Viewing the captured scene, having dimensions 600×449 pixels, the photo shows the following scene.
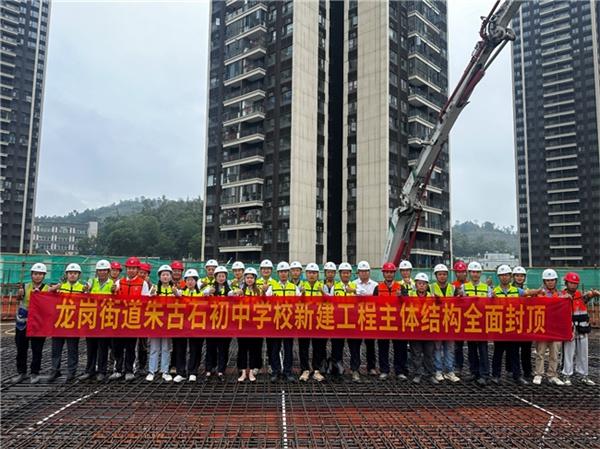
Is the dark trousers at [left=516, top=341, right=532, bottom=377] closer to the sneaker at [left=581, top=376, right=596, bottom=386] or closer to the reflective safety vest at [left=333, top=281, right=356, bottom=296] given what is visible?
the sneaker at [left=581, top=376, right=596, bottom=386]

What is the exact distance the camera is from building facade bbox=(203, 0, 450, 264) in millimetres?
34719

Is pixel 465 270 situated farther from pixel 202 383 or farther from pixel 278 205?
pixel 278 205

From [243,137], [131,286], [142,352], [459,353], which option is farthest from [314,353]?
[243,137]

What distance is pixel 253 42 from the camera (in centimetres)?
3900

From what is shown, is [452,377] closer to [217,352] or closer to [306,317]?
[306,317]

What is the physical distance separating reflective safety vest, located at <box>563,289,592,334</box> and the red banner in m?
0.27

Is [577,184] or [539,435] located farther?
[577,184]

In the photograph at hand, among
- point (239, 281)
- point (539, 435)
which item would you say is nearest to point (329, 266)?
point (239, 281)

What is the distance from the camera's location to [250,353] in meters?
6.61

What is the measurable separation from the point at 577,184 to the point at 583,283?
49.8 meters

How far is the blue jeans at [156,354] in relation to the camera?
6.53 metres

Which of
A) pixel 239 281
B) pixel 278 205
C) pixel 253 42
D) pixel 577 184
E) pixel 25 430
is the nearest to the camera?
pixel 25 430

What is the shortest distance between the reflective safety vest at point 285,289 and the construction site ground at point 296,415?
52.8 inches

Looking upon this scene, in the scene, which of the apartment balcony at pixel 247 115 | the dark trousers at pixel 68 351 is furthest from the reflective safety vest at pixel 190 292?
the apartment balcony at pixel 247 115
